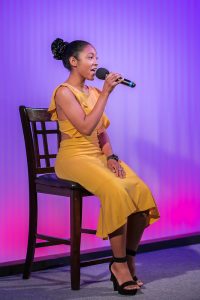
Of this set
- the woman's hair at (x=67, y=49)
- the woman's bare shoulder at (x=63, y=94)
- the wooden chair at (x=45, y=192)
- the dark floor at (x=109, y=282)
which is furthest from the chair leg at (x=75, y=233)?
the woman's hair at (x=67, y=49)

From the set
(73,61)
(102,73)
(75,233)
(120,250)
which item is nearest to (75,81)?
(73,61)

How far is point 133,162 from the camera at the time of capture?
3869mm

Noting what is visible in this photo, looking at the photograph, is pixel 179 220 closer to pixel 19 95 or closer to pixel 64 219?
pixel 64 219

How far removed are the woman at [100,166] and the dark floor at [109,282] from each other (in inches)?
4.2

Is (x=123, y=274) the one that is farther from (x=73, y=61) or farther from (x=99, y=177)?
(x=73, y=61)

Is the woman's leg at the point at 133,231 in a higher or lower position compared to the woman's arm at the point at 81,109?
lower

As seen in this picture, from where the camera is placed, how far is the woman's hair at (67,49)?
291 centimetres

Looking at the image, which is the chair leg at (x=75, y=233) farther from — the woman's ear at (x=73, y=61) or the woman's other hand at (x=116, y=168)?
the woman's ear at (x=73, y=61)

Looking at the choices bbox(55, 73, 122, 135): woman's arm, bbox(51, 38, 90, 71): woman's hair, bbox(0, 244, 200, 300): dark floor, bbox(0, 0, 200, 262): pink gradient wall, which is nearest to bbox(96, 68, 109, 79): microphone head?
bbox(55, 73, 122, 135): woman's arm

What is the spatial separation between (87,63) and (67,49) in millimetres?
135

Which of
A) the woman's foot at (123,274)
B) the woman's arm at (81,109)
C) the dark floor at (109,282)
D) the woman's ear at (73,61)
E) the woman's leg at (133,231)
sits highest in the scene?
the woman's ear at (73,61)

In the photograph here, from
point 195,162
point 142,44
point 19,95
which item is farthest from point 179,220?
point 19,95

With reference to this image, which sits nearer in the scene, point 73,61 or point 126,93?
point 73,61

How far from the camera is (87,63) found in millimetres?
2891
